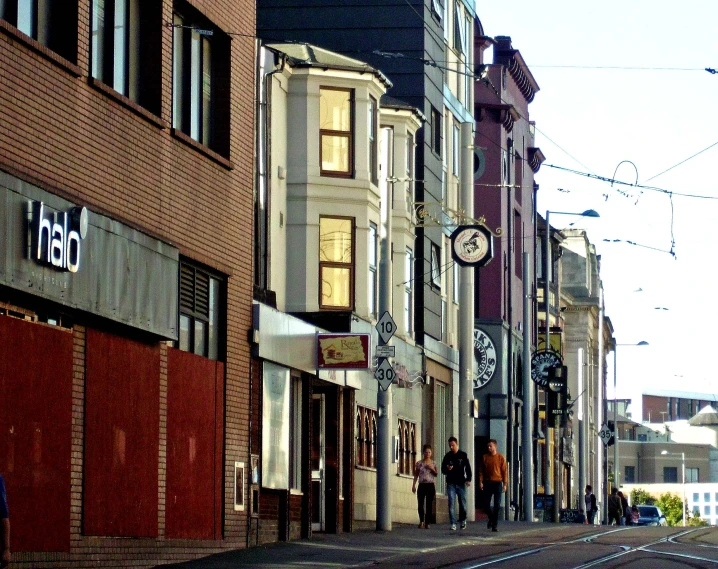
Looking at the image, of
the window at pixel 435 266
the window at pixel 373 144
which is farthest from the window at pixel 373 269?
the window at pixel 435 266

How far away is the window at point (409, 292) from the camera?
36.4 metres

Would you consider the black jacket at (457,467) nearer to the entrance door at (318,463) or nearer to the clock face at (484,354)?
the entrance door at (318,463)

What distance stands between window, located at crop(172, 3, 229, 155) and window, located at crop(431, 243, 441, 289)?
16514 mm

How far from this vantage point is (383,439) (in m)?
29.6

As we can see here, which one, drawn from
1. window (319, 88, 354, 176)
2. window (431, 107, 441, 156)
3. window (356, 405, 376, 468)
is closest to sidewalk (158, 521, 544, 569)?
window (356, 405, 376, 468)

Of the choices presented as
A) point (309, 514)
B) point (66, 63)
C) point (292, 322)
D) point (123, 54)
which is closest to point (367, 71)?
point (292, 322)

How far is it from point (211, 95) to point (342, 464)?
924cm

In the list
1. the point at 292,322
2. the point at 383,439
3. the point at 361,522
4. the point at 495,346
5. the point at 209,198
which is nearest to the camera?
the point at 209,198

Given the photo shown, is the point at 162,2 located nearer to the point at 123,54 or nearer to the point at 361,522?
the point at 123,54

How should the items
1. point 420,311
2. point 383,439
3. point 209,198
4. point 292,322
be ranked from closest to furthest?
point 209,198 → point 292,322 → point 383,439 → point 420,311

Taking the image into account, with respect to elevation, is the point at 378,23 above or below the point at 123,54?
above

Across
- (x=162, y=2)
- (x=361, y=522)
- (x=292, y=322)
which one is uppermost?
(x=162, y=2)

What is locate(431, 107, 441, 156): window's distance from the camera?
40.1 meters

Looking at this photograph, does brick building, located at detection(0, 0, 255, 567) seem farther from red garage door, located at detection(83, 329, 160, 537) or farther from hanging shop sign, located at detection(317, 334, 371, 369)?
hanging shop sign, located at detection(317, 334, 371, 369)
